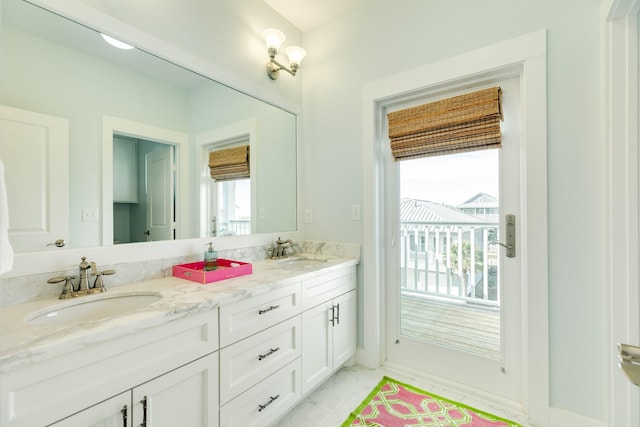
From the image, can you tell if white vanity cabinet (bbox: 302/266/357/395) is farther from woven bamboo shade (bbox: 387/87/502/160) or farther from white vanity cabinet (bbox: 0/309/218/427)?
woven bamboo shade (bbox: 387/87/502/160)

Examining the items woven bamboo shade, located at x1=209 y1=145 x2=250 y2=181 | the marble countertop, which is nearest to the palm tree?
the marble countertop

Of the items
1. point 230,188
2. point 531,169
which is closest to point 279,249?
point 230,188

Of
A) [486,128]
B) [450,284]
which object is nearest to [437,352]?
[450,284]

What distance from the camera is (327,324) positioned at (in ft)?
5.97

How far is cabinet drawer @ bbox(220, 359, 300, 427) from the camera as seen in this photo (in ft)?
4.05

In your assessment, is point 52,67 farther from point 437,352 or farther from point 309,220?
point 437,352

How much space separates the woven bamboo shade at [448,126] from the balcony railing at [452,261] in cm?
51

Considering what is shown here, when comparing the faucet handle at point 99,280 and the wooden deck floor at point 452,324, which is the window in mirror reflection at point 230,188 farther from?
the wooden deck floor at point 452,324

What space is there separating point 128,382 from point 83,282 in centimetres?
53

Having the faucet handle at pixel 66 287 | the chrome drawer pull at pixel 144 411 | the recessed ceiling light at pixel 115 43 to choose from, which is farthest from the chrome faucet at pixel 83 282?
the recessed ceiling light at pixel 115 43

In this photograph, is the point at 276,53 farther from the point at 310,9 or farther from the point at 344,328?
the point at 344,328

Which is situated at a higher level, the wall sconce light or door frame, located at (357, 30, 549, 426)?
the wall sconce light

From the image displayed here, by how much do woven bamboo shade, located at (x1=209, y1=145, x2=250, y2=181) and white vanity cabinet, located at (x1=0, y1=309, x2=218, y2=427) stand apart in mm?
985

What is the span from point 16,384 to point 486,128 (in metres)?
2.22
